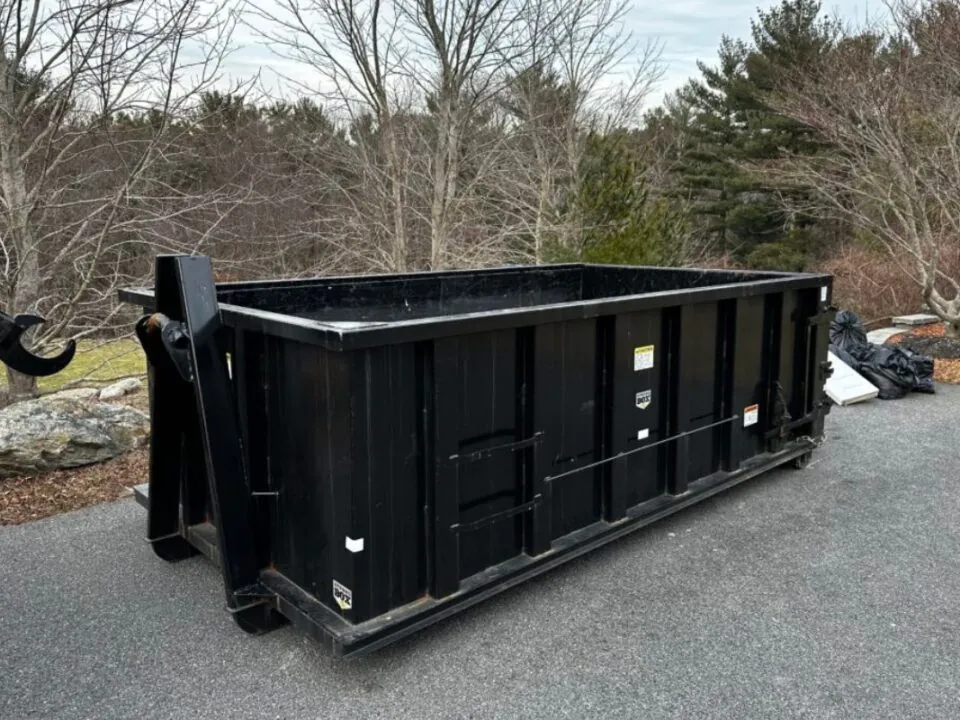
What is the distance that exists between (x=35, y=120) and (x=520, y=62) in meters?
6.80

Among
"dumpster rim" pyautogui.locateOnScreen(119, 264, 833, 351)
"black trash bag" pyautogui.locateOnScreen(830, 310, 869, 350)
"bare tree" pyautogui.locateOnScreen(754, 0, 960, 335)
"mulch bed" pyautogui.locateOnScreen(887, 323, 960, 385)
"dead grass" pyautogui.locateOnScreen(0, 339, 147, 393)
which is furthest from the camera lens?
"bare tree" pyautogui.locateOnScreen(754, 0, 960, 335)

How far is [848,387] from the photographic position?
663 cm

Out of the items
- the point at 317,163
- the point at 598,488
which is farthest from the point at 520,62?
the point at 598,488

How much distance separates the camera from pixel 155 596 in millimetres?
3125

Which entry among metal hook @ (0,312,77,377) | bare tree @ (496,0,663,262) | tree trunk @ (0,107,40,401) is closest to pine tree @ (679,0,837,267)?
bare tree @ (496,0,663,262)

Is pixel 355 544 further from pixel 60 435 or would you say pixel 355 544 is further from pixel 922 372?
pixel 922 372

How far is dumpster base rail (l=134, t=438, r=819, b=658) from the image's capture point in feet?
8.41

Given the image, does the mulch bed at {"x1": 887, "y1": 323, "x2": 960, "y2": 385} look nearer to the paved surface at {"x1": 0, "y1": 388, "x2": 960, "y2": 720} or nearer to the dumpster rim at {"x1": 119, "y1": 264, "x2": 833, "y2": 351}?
the paved surface at {"x1": 0, "y1": 388, "x2": 960, "y2": 720}

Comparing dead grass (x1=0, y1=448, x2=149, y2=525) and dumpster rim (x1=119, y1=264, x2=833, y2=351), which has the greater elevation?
dumpster rim (x1=119, y1=264, x2=833, y2=351)

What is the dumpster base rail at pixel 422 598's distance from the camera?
2562 mm

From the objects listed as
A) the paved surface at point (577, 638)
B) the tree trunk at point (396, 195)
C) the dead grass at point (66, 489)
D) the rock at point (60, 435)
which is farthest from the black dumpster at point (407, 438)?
the tree trunk at point (396, 195)

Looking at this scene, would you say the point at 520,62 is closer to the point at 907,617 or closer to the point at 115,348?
the point at 115,348

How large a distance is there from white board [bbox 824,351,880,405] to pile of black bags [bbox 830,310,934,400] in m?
0.13

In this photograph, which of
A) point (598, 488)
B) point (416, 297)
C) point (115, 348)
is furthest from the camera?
point (115, 348)
